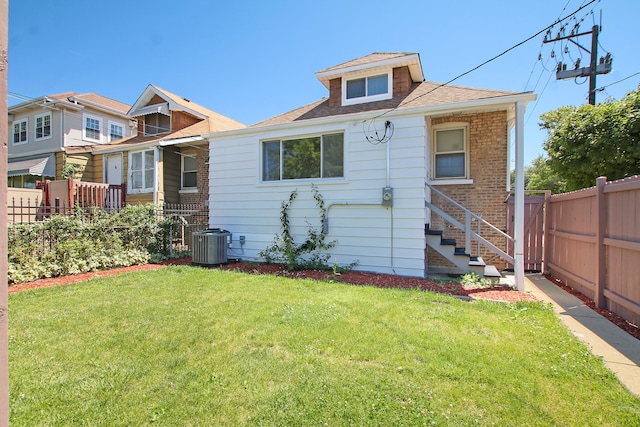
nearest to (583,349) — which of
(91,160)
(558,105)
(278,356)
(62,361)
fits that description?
(278,356)

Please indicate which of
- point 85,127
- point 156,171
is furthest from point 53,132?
point 156,171

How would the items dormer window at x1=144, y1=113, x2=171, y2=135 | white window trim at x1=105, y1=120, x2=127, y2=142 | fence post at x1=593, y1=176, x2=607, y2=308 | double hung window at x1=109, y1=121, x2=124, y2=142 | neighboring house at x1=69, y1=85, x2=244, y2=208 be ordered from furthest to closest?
double hung window at x1=109, y1=121, x2=124, y2=142
white window trim at x1=105, y1=120, x2=127, y2=142
dormer window at x1=144, y1=113, x2=171, y2=135
neighboring house at x1=69, y1=85, x2=244, y2=208
fence post at x1=593, y1=176, x2=607, y2=308

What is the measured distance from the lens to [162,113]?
46.2 ft

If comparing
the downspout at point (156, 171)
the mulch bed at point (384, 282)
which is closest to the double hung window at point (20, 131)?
the downspout at point (156, 171)

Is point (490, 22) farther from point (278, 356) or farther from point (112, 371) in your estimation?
point (112, 371)

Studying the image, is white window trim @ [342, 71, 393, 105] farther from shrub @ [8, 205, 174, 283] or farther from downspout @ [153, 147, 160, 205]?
downspout @ [153, 147, 160, 205]

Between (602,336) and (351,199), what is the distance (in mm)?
4981

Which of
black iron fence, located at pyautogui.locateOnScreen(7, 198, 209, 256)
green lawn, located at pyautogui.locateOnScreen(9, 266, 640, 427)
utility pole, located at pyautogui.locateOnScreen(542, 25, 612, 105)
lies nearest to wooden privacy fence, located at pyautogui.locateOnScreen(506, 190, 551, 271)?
green lawn, located at pyautogui.locateOnScreen(9, 266, 640, 427)

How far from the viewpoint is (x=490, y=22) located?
741cm

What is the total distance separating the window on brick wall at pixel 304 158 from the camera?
8.00 metres

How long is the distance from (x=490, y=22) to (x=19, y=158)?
22.0m

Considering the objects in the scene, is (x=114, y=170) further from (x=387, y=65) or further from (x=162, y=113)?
(x=387, y=65)

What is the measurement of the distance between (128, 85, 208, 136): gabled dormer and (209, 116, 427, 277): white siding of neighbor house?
5993mm

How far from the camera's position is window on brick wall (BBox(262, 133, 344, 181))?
8.00 m
